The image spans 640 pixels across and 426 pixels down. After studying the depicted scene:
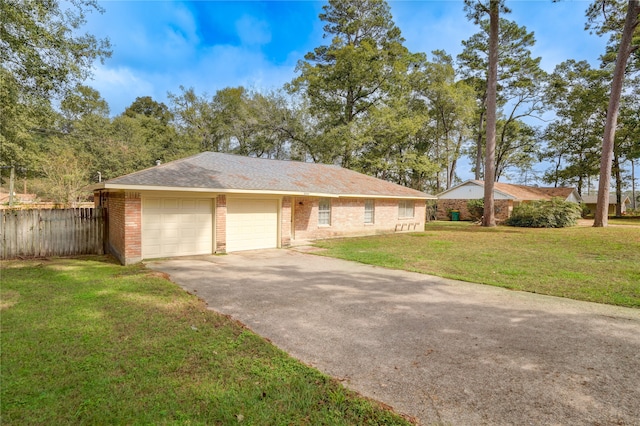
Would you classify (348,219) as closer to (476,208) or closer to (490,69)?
(490,69)

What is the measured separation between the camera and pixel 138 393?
2848 millimetres

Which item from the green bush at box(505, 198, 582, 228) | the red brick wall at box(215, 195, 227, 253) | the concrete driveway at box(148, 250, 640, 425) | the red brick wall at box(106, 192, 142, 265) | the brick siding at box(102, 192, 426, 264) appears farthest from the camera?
the green bush at box(505, 198, 582, 228)

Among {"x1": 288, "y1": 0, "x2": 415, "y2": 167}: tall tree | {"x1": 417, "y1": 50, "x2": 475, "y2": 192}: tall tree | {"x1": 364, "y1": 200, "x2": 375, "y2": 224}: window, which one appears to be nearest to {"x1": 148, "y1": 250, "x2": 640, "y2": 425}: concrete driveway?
{"x1": 364, "y1": 200, "x2": 375, "y2": 224}: window

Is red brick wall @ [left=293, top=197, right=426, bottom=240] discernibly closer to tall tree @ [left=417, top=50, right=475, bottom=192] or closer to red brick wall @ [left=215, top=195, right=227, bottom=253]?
red brick wall @ [left=215, top=195, right=227, bottom=253]

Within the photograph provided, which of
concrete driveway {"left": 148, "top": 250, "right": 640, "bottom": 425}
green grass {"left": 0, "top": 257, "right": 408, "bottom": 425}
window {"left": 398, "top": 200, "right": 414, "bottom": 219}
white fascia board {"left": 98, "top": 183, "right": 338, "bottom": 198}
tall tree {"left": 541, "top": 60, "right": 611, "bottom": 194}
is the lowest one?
concrete driveway {"left": 148, "top": 250, "right": 640, "bottom": 425}

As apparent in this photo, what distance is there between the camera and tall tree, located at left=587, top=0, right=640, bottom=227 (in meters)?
18.2

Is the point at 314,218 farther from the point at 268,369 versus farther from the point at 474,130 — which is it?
the point at 474,130

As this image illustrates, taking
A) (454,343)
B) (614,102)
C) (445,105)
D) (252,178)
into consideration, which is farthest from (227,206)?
(445,105)

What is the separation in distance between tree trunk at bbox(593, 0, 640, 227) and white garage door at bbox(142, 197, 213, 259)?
24.2 metres

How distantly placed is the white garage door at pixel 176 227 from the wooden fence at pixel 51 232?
99.5 inches

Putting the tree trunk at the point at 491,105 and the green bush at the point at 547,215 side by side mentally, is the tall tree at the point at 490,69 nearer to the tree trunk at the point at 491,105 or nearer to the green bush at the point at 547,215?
the tree trunk at the point at 491,105

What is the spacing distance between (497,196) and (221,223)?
87.1ft

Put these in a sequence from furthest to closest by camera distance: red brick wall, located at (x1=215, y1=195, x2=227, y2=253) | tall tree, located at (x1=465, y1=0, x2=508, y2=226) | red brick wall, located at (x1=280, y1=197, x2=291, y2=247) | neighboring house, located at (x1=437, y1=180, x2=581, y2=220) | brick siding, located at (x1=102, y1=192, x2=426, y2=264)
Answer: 1. neighboring house, located at (x1=437, y1=180, x2=581, y2=220)
2. tall tree, located at (x1=465, y1=0, x2=508, y2=226)
3. red brick wall, located at (x1=280, y1=197, x2=291, y2=247)
4. red brick wall, located at (x1=215, y1=195, x2=227, y2=253)
5. brick siding, located at (x1=102, y1=192, x2=426, y2=264)

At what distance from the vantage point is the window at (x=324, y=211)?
15735 mm
